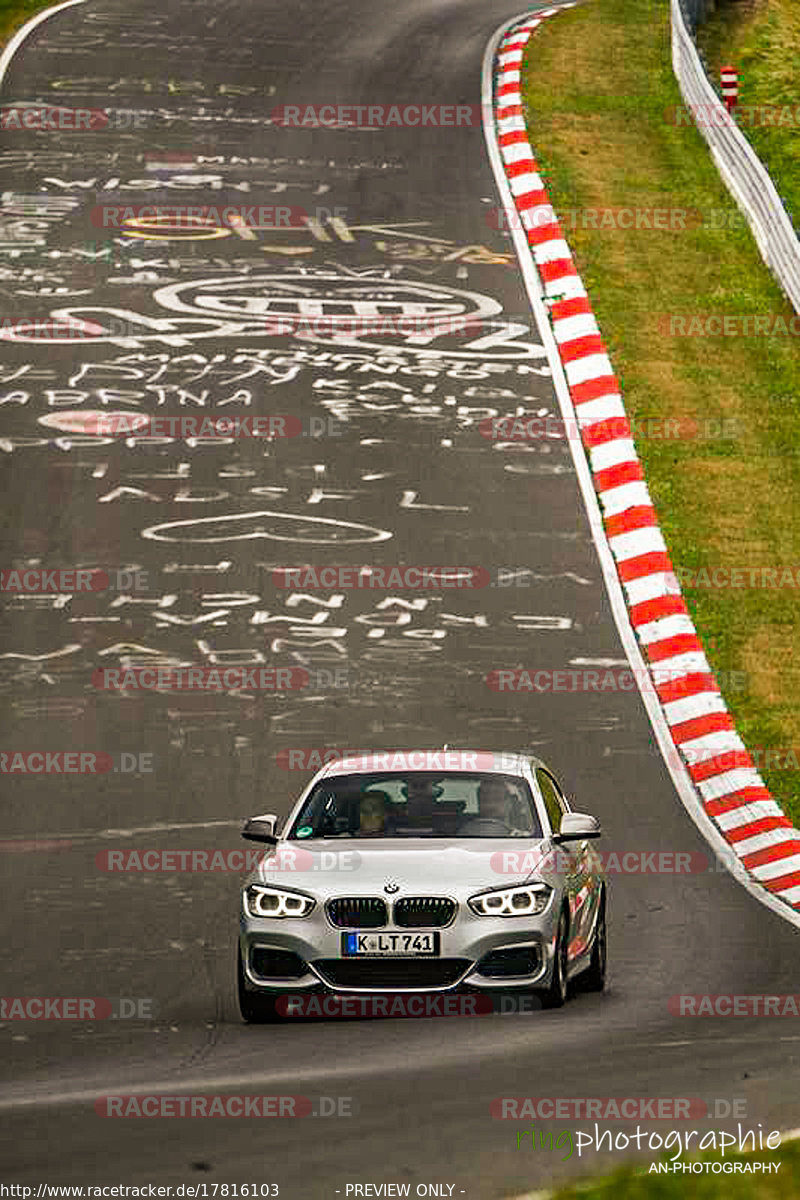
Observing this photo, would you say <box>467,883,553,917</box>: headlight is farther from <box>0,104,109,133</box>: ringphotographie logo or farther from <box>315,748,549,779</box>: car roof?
<box>0,104,109,133</box>: ringphotographie logo

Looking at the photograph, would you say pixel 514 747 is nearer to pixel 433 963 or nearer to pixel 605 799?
pixel 605 799

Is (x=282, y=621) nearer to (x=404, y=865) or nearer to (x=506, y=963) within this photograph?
(x=404, y=865)

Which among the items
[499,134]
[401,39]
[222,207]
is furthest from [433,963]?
[401,39]

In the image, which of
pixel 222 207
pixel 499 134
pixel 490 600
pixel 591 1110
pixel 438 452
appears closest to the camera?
pixel 591 1110

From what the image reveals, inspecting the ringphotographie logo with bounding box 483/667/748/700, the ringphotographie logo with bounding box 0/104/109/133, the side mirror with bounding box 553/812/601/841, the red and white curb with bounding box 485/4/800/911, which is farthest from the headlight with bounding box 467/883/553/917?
the ringphotographie logo with bounding box 0/104/109/133

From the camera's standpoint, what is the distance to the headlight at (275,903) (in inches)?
456

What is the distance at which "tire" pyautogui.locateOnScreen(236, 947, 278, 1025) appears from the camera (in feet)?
38.1

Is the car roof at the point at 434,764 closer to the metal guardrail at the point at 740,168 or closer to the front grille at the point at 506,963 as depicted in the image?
the front grille at the point at 506,963

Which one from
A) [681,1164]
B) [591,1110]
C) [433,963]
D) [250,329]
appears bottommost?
[250,329]

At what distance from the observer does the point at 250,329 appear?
28.6 metres

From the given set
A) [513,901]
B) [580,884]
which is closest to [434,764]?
[580,884]

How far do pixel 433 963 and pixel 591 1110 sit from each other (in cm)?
307

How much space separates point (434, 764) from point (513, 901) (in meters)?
1.54

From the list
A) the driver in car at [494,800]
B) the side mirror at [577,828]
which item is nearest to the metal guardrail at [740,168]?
the driver in car at [494,800]
